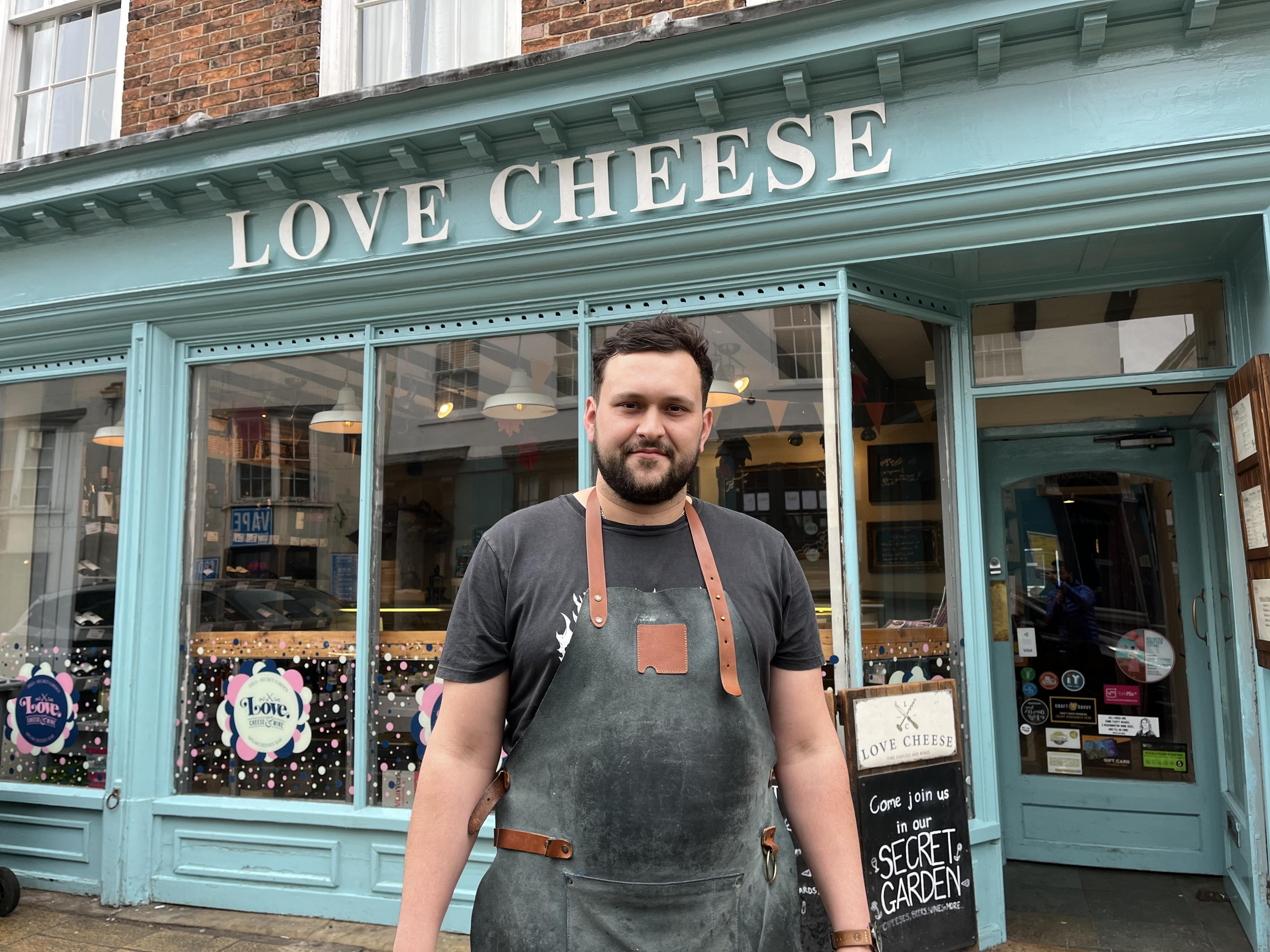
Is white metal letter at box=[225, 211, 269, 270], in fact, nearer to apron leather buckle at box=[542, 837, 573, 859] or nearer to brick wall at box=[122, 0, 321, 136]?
brick wall at box=[122, 0, 321, 136]

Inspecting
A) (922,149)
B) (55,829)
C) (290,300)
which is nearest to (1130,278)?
(922,149)

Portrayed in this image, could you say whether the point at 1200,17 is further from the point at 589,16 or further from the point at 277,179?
the point at 277,179

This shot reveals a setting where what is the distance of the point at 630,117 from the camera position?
4879mm

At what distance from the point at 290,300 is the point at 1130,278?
4933 millimetres

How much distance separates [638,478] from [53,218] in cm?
590

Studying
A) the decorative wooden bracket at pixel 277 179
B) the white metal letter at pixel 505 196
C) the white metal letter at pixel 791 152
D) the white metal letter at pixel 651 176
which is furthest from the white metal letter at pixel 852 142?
the decorative wooden bracket at pixel 277 179

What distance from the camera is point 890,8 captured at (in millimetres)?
4387

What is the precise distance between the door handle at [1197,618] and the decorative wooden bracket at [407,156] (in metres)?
5.31

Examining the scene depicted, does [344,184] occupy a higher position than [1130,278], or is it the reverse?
[344,184]

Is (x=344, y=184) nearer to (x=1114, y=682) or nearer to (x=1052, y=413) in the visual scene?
(x=1052, y=413)

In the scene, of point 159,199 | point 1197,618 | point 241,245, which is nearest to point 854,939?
point 1197,618

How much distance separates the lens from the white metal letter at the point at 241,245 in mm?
5742

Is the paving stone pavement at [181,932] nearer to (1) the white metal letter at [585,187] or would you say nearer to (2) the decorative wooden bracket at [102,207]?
(1) the white metal letter at [585,187]

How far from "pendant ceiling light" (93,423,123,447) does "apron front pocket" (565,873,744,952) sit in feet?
18.5
